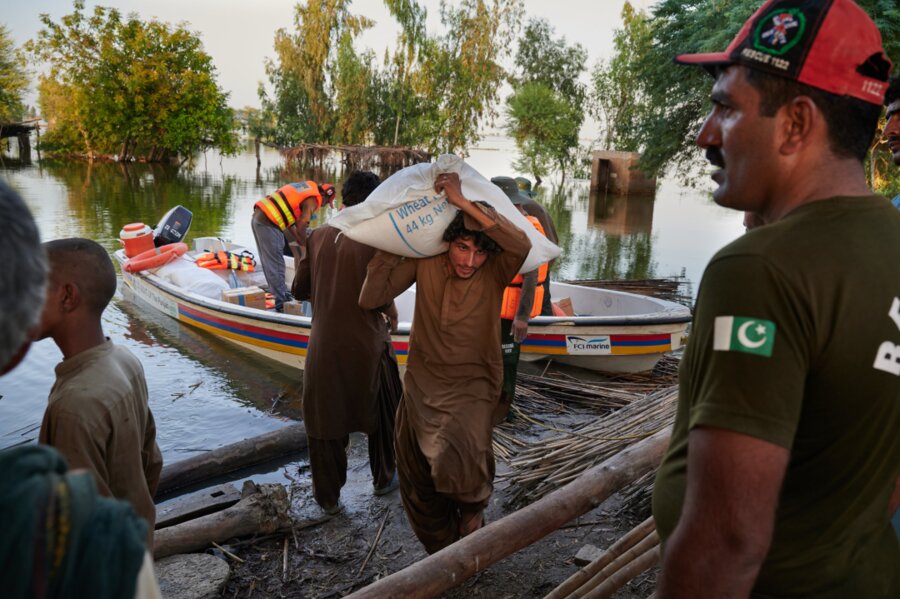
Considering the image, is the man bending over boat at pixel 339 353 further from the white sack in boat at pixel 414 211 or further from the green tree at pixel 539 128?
the green tree at pixel 539 128

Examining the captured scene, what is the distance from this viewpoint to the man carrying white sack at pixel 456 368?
3180mm

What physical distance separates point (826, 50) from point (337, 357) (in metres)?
3.30

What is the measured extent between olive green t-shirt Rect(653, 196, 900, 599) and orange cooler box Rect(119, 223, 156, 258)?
9.94 metres

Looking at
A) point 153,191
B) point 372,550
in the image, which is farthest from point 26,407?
point 153,191

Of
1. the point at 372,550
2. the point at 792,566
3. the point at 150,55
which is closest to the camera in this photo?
the point at 792,566

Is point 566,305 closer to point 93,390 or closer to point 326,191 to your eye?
point 326,191

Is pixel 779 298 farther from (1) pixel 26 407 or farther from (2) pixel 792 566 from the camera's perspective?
(1) pixel 26 407

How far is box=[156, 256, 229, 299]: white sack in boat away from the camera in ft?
28.7

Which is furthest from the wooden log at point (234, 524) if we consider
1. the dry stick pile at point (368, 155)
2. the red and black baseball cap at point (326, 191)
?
the dry stick pile at point (368, 155)

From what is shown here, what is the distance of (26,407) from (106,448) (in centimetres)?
589

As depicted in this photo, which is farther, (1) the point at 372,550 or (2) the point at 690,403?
(1) the point at 372,550

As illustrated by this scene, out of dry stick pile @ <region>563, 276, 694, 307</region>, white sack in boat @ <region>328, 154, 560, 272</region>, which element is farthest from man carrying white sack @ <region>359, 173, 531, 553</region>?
dry stick pile @ <region>563, 276, 694, 307</region>

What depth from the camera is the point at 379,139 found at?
39.5 meters

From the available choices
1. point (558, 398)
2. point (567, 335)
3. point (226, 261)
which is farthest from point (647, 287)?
point (226, 261)
